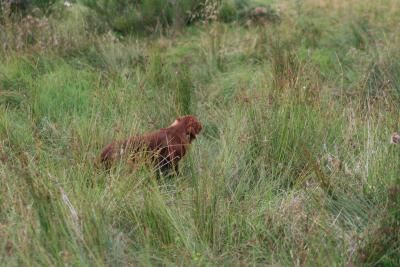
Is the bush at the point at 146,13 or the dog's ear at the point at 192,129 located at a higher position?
the bush at the point at 146,13

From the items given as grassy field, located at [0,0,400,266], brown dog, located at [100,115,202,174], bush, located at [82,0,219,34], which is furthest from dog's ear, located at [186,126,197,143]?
bush, located at [82,0,219,34]

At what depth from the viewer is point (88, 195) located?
139 inches

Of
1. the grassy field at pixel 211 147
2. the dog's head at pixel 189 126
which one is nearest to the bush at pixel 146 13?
the grassy field at pixel 211 147

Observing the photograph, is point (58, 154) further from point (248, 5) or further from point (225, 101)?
point (248, 5)

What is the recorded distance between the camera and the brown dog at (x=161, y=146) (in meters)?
4.36

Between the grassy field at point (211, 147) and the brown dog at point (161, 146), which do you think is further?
the brown dog at point (161, 146)

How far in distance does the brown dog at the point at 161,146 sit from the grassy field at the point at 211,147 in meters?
0.12

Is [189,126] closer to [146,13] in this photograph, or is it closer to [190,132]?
[190,132]

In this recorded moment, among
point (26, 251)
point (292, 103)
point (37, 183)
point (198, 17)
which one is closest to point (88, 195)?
point (37, 183)

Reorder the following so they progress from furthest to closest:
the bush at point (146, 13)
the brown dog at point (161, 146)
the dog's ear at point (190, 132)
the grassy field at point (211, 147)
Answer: the bush at point (146, 13), the dog's ear at point (190, 132), the brown dog at point (161, 146), the grassy field at point (211, 147)

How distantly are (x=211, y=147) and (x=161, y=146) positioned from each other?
0.66 m

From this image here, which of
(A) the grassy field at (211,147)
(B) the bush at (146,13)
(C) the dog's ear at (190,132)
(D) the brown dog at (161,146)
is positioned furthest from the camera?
(B) the bush at (146,13)

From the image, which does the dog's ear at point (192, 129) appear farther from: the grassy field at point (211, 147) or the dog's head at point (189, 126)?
the grassy field at point (211, 147)

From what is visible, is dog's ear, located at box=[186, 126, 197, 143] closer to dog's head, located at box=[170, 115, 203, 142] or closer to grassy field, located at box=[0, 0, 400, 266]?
dog's head, located at box=[170, 115, 203, 142]
